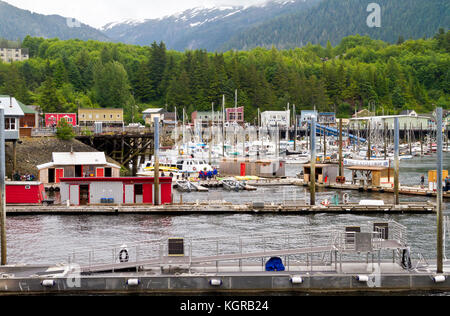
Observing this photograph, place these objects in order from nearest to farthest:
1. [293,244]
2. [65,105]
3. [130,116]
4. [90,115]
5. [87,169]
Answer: [293,244] < [87,169] < [90,115] < [65,105] < [130,116]

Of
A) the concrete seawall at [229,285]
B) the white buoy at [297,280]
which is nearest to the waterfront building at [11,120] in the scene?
the concrete seawall at [229,285]

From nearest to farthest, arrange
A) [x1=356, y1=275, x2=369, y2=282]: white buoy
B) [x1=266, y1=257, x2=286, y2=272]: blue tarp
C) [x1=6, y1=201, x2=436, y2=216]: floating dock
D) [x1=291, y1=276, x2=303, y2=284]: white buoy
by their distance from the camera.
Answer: [x1=291, y1=276, x2=303, y2=284]: white buoy < [x1=356, y1=275, x2=369, y2=282]: white buoy < [x1=266, y1=257, x2=286, y2=272]: blue tarp < [x1=6, y1=201, x2=436, y2=216]: floating dock

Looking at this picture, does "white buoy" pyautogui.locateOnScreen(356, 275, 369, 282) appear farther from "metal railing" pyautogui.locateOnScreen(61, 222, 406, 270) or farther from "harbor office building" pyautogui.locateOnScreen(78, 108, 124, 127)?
"harbor office building" pyautogui.locateOnScreen(78, 108, 124, 127)

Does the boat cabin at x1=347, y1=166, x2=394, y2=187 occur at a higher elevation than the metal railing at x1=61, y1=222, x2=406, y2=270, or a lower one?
higher

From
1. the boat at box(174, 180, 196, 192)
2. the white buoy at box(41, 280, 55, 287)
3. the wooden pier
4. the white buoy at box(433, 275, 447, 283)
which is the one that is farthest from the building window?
the white buoy at box(433, 275, 447, 283)

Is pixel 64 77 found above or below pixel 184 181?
above

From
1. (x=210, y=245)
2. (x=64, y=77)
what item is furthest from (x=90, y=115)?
(x=210, y=245)

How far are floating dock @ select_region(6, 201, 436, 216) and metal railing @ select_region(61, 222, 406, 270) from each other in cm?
906

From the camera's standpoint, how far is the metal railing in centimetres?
2753

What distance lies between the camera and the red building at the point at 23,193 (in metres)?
53.1
